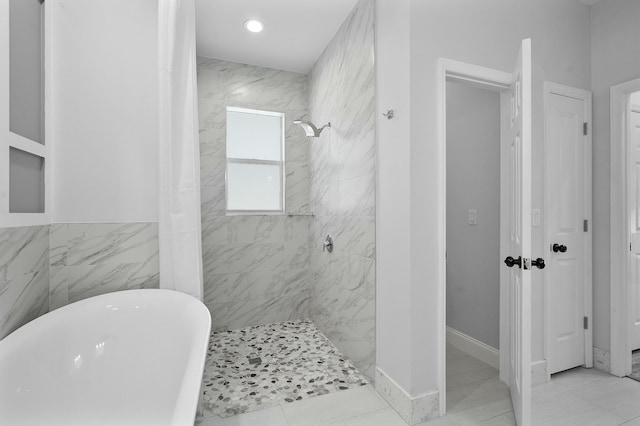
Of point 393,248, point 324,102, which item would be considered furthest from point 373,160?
point 324,102

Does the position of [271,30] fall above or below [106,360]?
above

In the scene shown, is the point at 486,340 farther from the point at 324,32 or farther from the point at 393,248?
the point at 324,32

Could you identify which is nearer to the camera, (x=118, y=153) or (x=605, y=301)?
(x=118, y=153)

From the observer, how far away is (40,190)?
1588 mm

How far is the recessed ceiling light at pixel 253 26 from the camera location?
2.51m

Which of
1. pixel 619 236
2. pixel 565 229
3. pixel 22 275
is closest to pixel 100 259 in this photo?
pixel 22 275

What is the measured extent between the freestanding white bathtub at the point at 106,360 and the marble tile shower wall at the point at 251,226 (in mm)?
1476

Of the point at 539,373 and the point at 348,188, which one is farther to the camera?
the point at 348,188

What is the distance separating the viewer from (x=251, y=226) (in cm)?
321

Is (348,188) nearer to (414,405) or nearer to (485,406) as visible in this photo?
(414,405)

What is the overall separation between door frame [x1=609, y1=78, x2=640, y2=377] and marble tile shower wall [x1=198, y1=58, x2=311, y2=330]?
2.58 metres

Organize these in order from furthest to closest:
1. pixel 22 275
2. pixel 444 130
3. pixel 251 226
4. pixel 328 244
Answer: pixel 251 226 < pixel 328 244 < pixel 444 130 < pixel 22 275

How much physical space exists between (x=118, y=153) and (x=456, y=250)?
107 inches

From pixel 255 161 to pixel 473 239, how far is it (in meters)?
2.28
